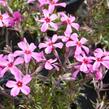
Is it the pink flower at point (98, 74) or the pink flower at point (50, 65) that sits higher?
the pink flower at point (50, 65)

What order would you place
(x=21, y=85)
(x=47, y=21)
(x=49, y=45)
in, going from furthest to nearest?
(x=47, y=21) < (x=49, y=45) < (x=21, y=85)

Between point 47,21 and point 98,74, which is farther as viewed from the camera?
point 47,21

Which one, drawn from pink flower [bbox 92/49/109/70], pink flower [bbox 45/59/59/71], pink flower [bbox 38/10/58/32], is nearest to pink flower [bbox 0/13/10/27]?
pink flower [bbox 38/10/58/32]

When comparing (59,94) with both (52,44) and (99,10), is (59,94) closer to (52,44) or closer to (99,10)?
(52,44)

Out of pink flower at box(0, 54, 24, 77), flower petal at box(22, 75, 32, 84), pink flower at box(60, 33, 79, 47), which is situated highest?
pink flower at box(60, 33, 79, 47)

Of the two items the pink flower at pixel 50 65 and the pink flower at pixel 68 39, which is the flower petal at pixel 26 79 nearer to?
the pink flower at pixel 50 65

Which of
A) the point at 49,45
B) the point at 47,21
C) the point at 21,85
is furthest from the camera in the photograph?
the point at 47,21

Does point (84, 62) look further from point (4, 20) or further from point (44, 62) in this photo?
point (4, 20)

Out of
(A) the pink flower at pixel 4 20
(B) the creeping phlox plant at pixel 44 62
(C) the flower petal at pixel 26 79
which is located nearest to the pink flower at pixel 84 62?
(B) the creeping phlox plant at pixel 44 62

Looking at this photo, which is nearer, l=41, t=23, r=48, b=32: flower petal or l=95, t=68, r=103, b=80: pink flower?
l=95, t=68, r=103, b=80: pink flower

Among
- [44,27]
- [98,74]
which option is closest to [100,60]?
[98,74]

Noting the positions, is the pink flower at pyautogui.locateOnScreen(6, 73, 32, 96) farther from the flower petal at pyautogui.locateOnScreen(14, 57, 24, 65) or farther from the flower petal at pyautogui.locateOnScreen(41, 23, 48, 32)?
the flower petal at pyautogui.locateOnScreen(41, 23, 48, 32)
